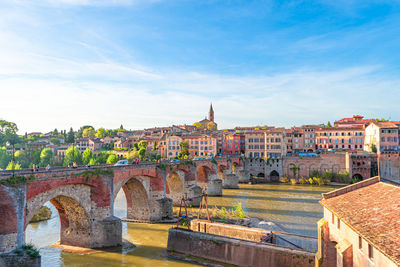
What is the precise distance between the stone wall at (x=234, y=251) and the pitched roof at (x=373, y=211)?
435 cm

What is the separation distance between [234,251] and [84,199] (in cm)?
1447

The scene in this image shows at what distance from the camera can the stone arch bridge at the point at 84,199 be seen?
66.9 feet

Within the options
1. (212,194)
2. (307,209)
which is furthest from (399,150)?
(212,194)

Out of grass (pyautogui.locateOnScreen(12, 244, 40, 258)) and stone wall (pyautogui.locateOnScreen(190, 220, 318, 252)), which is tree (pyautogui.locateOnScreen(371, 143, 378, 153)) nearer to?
stone wall (pyautogui.locateOnScreen(190, 220, 318, 252))

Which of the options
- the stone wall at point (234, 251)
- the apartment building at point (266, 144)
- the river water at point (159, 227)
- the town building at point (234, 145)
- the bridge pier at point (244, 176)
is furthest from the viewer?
the town building at point (234, 145)

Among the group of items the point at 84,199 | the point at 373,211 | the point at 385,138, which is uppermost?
the point at 385,138

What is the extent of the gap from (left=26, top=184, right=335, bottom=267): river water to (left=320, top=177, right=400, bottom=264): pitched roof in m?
13.2

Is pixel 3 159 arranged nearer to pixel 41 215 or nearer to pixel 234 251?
pixel 41 215

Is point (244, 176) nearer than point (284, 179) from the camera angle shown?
No

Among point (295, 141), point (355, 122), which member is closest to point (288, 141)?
point (295, 141)

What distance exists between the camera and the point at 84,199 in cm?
2788

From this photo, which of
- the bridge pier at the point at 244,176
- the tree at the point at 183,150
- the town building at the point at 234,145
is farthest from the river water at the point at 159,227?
the town building at the point at 234,145

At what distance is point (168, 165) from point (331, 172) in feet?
161

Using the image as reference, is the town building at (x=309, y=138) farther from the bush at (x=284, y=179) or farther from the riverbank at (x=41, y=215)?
the riverbank at (x=41, y=215)
